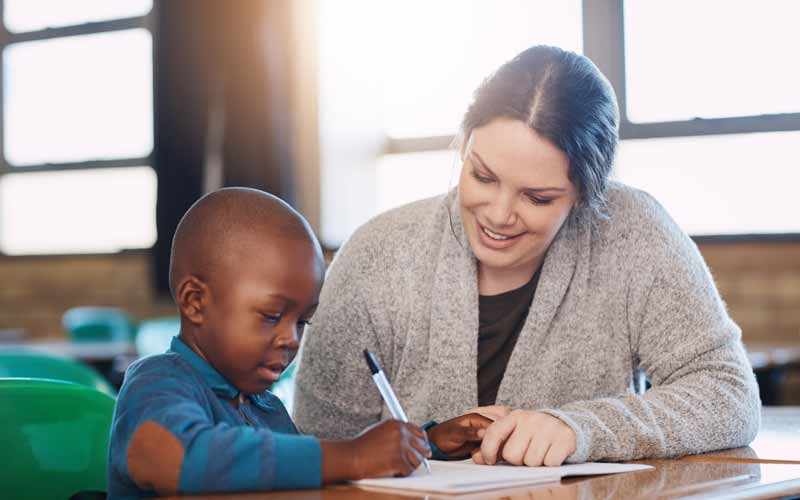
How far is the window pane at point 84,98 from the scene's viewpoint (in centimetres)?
703

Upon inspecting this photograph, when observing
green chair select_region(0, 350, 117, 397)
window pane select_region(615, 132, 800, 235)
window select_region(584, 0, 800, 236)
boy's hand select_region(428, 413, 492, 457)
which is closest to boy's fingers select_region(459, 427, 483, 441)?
boy's hand select_region(428, 413, 492, 457)

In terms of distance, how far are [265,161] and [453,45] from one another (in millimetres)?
1230

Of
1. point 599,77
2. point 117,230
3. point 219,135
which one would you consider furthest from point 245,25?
point 599,77

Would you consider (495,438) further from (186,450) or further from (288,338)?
(186,450)

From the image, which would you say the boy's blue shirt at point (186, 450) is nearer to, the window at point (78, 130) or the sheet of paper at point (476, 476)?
the sheet of paper at point (476, 476)

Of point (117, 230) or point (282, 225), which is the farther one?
point (117, 230)

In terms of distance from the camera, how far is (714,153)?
5137 mm

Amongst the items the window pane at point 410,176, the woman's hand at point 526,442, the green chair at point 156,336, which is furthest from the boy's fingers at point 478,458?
the window pane at point 410,176

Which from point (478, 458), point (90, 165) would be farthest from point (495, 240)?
point (90, 165)

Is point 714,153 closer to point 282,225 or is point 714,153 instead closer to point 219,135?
point 219,135

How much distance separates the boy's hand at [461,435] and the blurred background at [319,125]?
2.84 metres

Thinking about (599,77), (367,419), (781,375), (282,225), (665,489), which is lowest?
(781,375)

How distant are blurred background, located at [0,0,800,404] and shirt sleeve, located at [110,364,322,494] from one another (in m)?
3.16

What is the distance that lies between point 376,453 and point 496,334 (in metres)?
0.71
